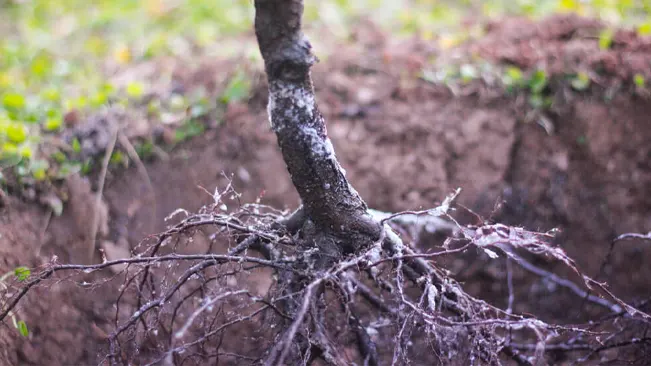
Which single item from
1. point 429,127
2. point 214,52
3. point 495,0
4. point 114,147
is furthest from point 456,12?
point 114,147

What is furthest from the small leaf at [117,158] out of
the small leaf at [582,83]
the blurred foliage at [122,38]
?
the small leaf at [582,83]

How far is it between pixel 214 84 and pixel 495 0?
2.01m

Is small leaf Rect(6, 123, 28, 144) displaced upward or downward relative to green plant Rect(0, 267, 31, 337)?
upward

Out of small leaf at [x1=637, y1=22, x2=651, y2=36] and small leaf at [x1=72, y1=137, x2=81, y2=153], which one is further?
small leaf at [x1=637, y1=22, x2=651, y2=36]

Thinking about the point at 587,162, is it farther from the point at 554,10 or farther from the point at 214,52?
the point at 214,52

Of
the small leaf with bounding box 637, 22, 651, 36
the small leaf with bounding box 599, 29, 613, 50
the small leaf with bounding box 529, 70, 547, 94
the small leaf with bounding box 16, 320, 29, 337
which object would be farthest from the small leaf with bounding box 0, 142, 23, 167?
the small leaf with bounding box 637, 22, 651, 36

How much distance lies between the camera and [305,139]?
1.42 metres

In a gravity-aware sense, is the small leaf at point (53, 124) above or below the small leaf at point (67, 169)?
above

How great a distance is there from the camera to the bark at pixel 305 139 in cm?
133

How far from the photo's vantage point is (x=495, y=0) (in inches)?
135

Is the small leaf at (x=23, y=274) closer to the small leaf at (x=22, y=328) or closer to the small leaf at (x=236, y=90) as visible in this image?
the small leaf at (x=22, y=328)

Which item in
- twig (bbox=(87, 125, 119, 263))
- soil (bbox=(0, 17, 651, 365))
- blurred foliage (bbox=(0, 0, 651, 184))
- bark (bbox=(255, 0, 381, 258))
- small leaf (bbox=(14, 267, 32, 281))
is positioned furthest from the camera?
blurred foliage (bbox=(0, 0, 651, 184))

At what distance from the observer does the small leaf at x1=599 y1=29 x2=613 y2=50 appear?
103 inches

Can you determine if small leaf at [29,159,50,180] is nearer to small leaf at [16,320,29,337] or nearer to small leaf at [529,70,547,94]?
small leaf at [16,320,29,337]
